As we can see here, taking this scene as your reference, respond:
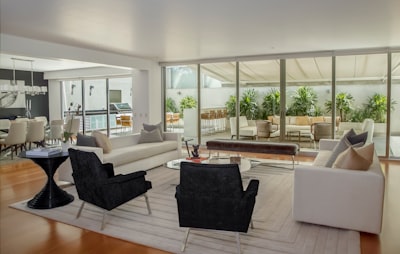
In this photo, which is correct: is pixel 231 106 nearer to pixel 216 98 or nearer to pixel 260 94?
pixel 216 98

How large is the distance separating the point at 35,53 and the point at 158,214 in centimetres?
399

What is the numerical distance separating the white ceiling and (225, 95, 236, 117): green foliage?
175cm

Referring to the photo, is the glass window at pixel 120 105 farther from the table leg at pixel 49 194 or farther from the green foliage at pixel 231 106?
the table leg at pixel 49 194

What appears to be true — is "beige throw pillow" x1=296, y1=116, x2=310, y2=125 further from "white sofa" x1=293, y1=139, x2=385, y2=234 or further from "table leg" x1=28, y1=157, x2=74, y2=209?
"table leg" x1=28, y1=157, x2=74, y2=209

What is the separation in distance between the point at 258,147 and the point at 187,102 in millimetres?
3464

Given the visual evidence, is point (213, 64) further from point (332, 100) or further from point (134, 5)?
point (134, 5)

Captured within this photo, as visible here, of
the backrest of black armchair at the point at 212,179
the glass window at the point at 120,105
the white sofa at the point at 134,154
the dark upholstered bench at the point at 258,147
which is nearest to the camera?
the backrest of black armchair at the point at 212,179

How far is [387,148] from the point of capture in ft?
22.1

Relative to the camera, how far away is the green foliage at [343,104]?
7059 millimetres

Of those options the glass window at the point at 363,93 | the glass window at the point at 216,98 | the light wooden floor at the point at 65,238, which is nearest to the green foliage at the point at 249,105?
the glass window at the point at 216,98

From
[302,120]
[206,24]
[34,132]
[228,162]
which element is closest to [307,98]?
[302,120]

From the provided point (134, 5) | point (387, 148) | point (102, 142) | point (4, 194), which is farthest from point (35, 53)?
point (387, 148)

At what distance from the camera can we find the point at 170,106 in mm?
9008

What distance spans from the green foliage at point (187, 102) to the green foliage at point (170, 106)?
0.19m
